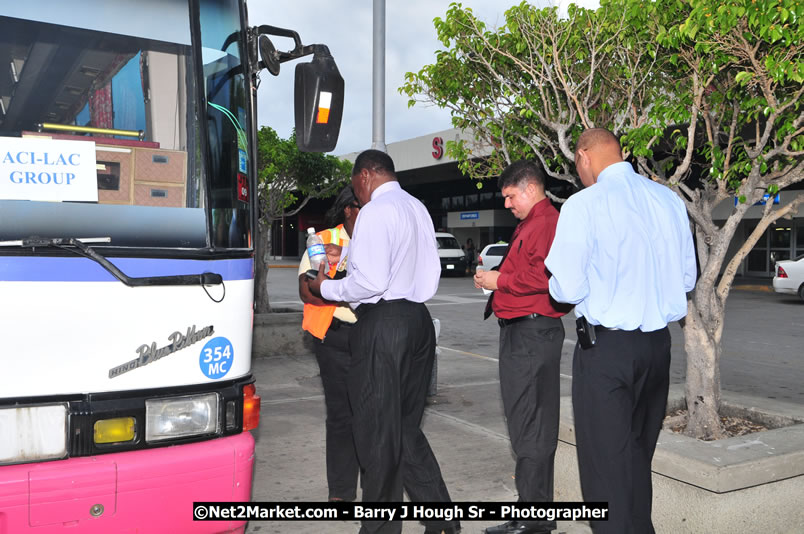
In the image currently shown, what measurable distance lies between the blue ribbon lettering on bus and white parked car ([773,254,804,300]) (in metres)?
18.6

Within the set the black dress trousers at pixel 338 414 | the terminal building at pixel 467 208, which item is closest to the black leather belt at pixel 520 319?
the black dress trousers at pixel 338 414

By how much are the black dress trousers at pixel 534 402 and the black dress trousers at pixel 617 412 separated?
28.0 inches

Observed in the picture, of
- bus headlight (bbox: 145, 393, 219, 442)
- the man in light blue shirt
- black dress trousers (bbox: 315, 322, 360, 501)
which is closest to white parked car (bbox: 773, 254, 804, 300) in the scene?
black dress trousers (bbox: 315, 322, 360, 501)

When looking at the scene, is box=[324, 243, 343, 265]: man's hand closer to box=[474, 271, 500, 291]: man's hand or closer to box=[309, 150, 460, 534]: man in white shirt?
box=[309, 150, 460, 534]: man in white shirt

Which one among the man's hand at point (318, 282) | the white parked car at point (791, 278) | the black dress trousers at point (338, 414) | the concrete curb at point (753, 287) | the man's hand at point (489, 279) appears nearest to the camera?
the man's hand at point (318, 282)

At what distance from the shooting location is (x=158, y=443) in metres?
2.82

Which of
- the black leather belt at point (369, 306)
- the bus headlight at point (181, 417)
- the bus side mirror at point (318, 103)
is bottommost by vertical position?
the bus headlight at point (181, 417)

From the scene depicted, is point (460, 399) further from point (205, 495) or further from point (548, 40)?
point (205, 495)

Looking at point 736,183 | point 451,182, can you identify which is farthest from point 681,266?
point 451,182

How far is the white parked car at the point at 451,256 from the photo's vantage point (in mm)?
31152

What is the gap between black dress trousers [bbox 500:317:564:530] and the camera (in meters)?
3.73

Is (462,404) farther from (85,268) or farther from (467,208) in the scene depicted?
(467,208)

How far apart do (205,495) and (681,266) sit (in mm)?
2237

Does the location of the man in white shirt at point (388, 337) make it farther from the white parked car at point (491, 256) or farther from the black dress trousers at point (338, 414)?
the white parked car at point (491, 256)
